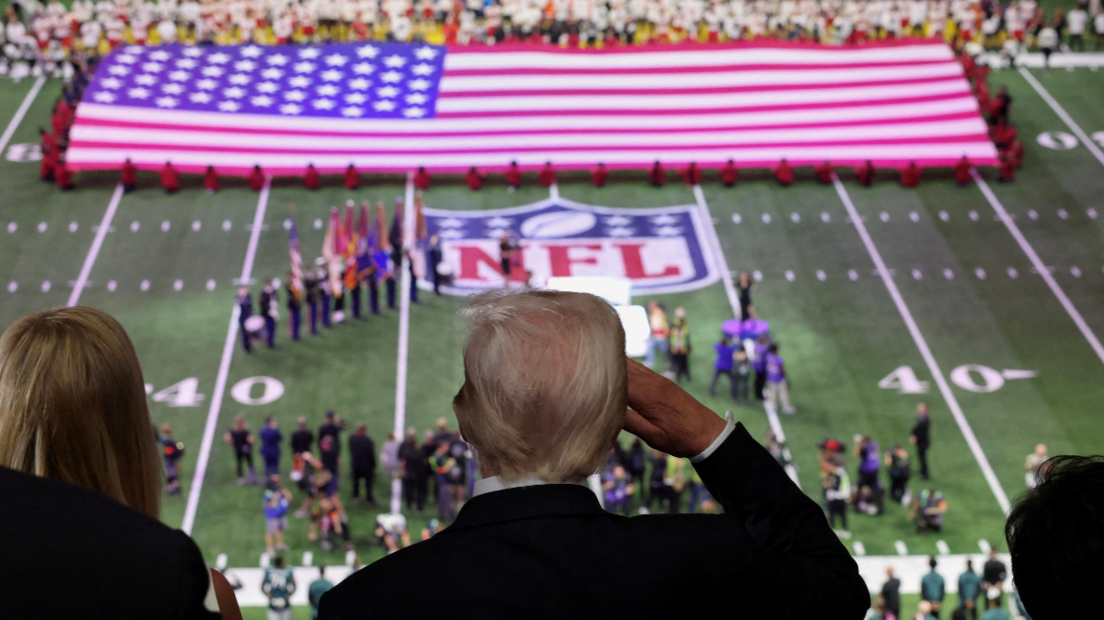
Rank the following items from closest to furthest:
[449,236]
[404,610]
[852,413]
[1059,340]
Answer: [404,610], [852,413], [1059,340], [449,236]

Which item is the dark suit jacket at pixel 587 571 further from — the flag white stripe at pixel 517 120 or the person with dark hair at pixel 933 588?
the flag white stripe at pixel 517 120

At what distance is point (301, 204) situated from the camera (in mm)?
27656

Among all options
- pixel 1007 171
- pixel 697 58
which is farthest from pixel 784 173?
pixel 1007 171

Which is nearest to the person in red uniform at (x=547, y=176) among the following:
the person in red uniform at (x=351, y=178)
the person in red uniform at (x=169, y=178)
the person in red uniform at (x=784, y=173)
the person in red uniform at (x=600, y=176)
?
the person in red uniform at (x=600, y=176)

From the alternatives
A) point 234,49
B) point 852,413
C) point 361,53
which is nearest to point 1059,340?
point 852,413

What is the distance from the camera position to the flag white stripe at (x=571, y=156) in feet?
93.2

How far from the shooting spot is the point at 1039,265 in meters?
25.6

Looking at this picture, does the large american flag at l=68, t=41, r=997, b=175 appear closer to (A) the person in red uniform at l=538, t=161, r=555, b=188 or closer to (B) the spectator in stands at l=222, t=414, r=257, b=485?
(A) the person in red uniform at l=538, t=161, r=555, b=188

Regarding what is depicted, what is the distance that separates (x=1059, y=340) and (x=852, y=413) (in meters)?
5.01

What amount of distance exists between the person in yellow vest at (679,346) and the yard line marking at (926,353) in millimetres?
4552

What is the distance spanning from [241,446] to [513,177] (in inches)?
452

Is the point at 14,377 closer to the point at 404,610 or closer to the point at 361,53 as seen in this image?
the point at 404,610

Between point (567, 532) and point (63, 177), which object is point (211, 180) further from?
point (567, 532)

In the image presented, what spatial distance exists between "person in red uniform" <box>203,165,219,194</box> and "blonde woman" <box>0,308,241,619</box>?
26.1m
